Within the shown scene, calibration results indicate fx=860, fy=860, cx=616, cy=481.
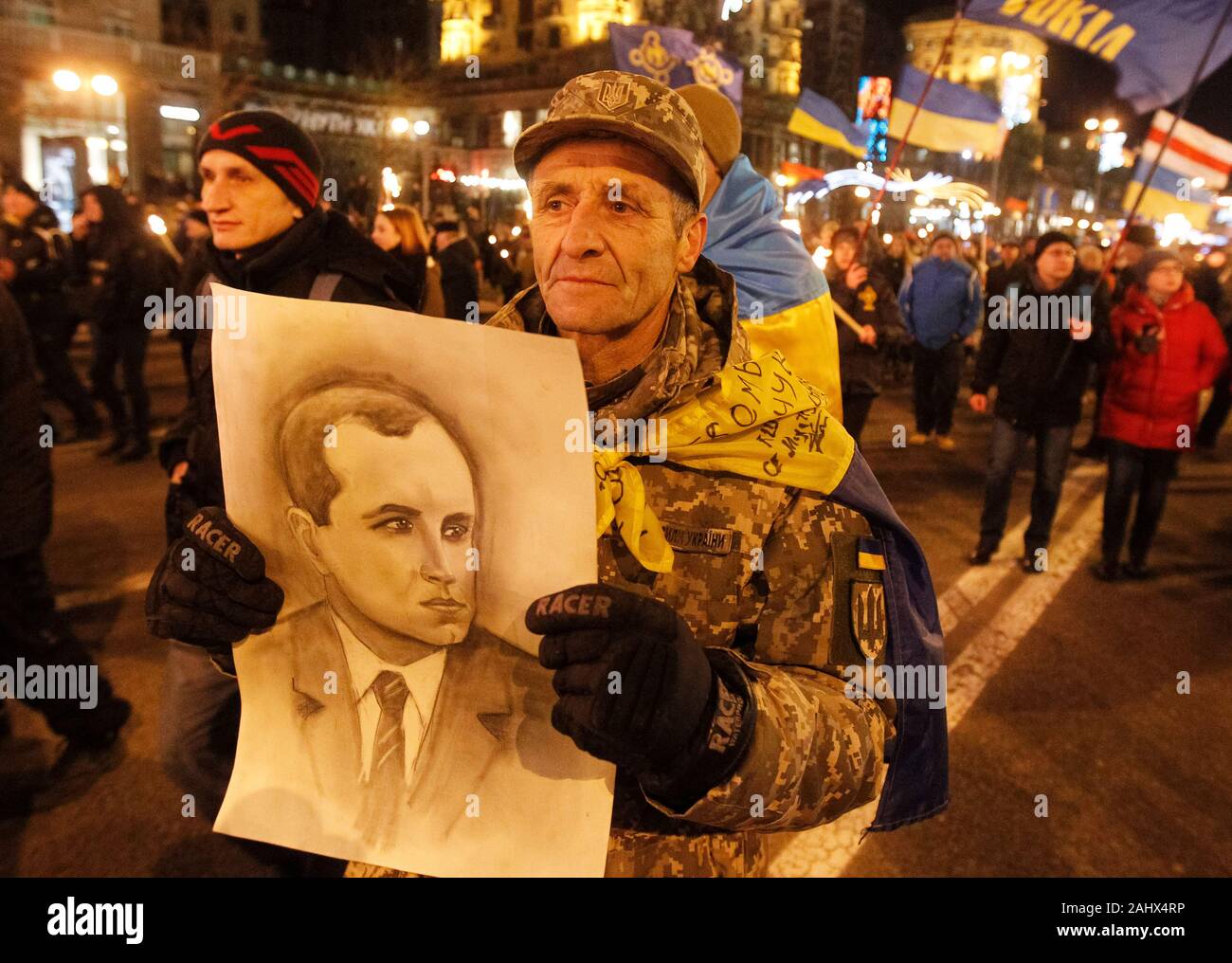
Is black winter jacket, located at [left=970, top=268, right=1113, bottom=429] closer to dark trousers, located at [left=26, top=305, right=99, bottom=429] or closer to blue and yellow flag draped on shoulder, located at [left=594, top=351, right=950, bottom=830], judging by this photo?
blue and yellow flag draped on shoulder, located at [left=594, top=351, right=950, bottom=830]

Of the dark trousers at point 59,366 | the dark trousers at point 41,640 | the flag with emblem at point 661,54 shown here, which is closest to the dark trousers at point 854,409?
the flag with emblem at point 661,54

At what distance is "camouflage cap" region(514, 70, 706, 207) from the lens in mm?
1346

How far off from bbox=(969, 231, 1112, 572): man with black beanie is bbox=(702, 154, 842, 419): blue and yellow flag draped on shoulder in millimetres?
3459

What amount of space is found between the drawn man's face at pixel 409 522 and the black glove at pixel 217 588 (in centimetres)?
13

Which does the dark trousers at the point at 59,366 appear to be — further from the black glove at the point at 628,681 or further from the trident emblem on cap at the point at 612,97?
the black glove at the point at 628,681

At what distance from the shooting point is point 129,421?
28.3 feet

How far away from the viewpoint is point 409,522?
1180 millimetres

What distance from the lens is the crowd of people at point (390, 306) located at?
2426mm

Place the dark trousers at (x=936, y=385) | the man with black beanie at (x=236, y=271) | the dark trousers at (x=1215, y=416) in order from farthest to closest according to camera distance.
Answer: the dark trousers at (x=1215, y=416)
the dark trousers at (x=936, y=385)
the man with black beanie at (x=236, y=271)

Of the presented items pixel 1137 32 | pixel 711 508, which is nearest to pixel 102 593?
pixel 711 508

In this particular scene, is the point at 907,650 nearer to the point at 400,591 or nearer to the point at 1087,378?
the point at 400,591

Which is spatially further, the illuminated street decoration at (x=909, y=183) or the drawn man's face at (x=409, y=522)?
the illuminated street decoration at (x=909, y=183)

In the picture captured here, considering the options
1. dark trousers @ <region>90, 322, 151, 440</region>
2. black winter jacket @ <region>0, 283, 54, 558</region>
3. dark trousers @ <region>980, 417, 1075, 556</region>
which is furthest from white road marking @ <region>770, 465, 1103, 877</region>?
dark trousers @ <region>90, 322, 151, 440</region>

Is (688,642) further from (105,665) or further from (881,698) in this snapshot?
(105,665)
